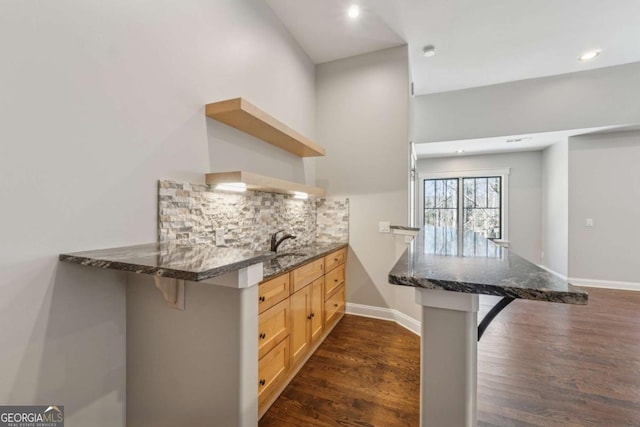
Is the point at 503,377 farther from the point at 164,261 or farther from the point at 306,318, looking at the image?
the point at 164,261

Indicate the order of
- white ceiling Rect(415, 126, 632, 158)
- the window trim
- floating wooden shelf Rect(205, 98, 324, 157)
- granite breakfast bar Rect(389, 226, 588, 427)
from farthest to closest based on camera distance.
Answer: the window trim
white ceiling Rect(415, 126, 632, 158)
floating wooden shelf Rect(205, 98, 324, 157)
granite breakfast bar Rect(389, 226, 588, 427)

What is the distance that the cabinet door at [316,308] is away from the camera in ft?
7.44

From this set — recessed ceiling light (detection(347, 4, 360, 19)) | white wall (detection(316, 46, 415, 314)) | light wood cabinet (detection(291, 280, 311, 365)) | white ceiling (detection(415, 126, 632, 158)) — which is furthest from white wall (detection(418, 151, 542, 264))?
light wood cabinet (detection(291, 280, 311, 365))

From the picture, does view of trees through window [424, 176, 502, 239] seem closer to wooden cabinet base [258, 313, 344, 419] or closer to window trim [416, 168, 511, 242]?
window trim [416, 168, 511, 242]

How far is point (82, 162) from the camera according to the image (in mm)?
1228

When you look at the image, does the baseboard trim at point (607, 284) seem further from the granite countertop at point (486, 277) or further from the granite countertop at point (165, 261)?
the granite countertop at point (165, 261)

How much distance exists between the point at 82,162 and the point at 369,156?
8.80 ft

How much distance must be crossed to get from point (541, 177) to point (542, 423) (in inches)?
218

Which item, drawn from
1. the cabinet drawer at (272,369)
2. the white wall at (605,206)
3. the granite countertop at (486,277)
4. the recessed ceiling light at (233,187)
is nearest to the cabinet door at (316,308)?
the cabinet drawer at (272,369)

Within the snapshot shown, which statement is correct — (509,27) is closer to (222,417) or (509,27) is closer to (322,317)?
(322,317)

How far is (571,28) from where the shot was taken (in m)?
2.99

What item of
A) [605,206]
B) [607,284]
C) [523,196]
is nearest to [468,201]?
[523,196]

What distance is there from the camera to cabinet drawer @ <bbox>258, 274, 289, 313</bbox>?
155 cm

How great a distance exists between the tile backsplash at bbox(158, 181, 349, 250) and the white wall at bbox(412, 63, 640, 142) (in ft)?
9.31
